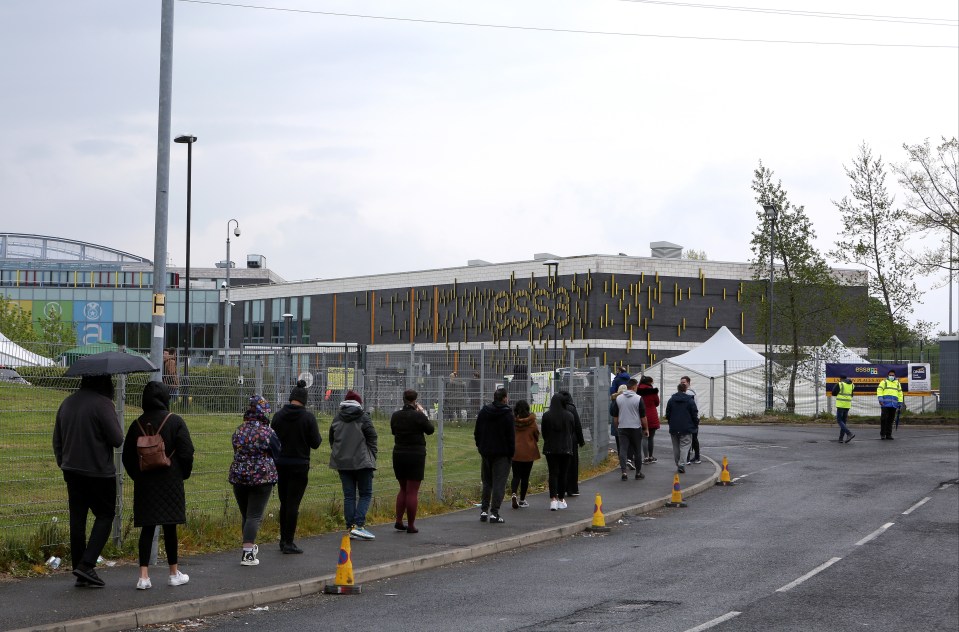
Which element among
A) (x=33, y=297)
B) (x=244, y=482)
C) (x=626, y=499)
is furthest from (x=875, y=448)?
(x=33, y=297)

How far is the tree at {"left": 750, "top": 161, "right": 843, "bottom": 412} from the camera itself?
154 ft

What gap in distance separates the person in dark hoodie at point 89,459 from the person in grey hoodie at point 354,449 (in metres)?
4.03

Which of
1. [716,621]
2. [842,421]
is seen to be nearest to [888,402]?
[842,421]

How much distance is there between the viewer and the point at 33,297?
8375 centimetres

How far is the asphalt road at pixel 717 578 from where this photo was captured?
32.9 feet

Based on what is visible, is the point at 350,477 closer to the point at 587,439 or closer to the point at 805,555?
the point at 805,555

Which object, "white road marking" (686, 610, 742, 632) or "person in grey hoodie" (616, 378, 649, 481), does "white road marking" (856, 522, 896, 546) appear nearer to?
"white road marking" (686, 610, 742, 632)

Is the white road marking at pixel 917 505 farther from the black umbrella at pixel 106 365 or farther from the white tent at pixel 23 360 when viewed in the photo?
the white tent at pixel 23 360

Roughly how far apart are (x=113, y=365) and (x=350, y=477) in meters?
4.55

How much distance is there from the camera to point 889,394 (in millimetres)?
32688

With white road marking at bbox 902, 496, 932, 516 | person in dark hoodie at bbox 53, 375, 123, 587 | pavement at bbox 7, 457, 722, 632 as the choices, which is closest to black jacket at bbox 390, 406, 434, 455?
pavement at bbox 7, 457, 722, 632

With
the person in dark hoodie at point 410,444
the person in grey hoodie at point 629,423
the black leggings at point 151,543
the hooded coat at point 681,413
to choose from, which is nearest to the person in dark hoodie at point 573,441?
the person in grey hoodie at point 629,423

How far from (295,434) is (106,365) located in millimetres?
Result: 2942

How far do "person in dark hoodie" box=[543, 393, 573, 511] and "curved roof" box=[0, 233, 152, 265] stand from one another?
279 feet
